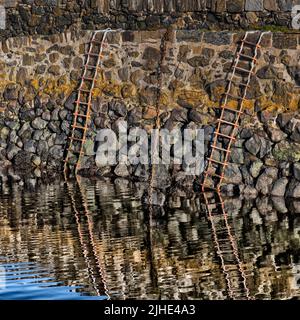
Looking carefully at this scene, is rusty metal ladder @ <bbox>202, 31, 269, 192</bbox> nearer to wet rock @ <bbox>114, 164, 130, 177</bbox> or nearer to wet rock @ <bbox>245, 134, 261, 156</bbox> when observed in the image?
wet rock @ <bbox>245, 134, 261, 156</bbox>

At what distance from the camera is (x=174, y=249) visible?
51.0 ft

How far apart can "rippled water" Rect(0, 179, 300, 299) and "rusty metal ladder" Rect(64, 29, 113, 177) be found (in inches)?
76.2

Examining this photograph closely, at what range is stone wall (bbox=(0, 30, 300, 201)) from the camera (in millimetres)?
19438

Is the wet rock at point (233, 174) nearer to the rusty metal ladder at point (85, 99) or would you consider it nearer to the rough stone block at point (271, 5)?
the rough stone block at point (271, 5)

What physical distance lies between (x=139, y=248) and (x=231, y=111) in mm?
4801

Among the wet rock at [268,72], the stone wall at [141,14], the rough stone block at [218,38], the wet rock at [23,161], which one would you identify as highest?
the stone wall at [141,14]

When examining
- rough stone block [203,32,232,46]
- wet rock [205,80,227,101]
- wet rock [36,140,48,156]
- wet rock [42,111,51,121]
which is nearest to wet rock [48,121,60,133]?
wet rock [42,111,51,121]

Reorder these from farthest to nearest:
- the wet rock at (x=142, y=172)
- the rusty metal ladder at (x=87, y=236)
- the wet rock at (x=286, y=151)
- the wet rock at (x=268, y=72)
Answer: the wet rock at (x=142, y=172) → the wet rock at (x=268, y=72) → the wet rock at (x=286, y=151) → the rusty metal ladder at (x=87, y=236)

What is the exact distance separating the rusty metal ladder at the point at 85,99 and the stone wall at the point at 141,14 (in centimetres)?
50

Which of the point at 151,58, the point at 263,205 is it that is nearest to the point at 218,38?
the point at 151,58

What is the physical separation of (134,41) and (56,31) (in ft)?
6.94

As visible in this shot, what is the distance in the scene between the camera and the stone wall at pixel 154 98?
19438 millimetres

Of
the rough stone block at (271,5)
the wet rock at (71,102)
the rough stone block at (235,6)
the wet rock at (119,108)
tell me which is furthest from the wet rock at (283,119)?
the wet rock at (71,102)
